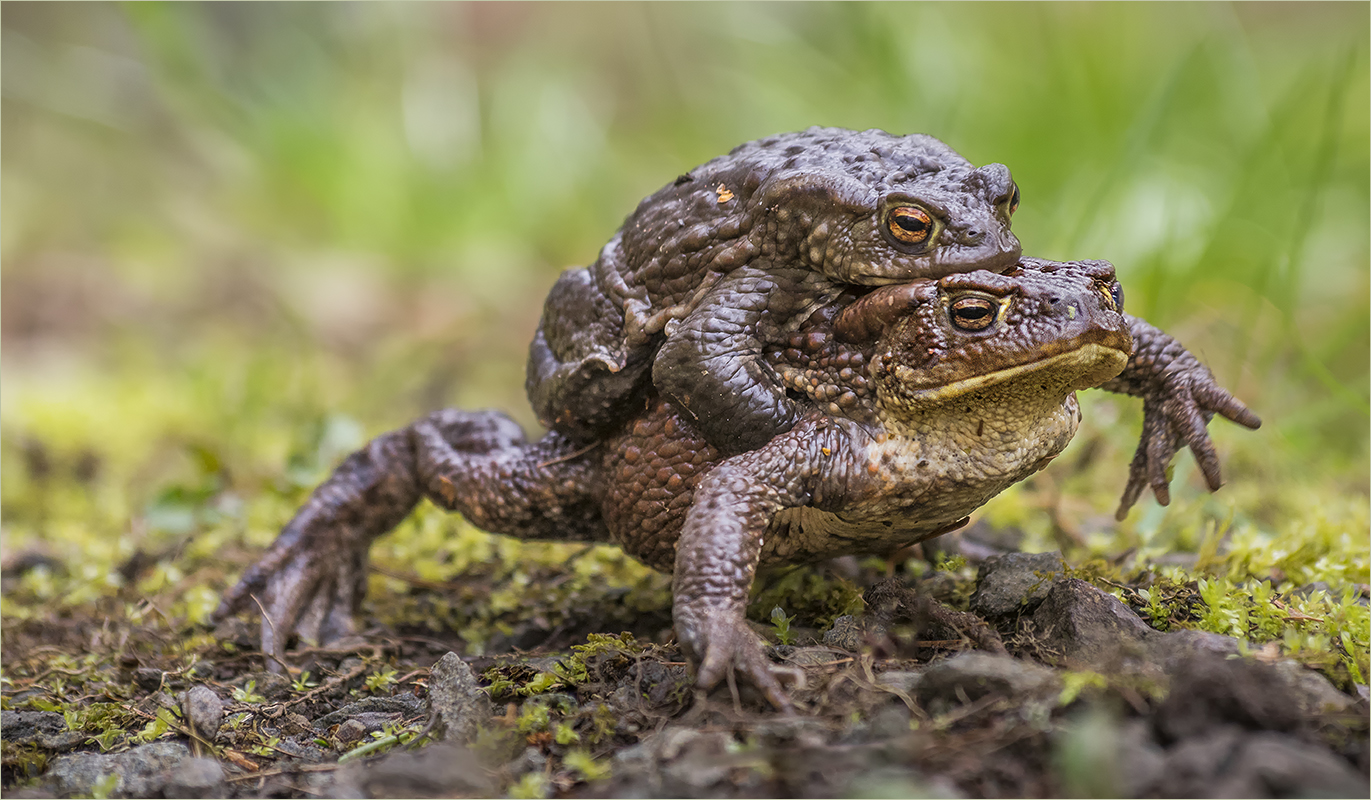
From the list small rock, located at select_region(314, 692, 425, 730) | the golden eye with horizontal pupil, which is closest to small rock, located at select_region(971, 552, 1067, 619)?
the golden eye with horizontal pupil

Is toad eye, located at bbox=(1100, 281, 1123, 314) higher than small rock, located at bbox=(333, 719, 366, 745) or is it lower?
higher

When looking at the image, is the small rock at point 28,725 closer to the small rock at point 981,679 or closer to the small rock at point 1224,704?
the small rock at point 981,679

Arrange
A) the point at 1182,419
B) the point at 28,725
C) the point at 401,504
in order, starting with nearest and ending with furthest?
1. the point at 28,725
2. the point at 1182,419
3. the point at 401,504

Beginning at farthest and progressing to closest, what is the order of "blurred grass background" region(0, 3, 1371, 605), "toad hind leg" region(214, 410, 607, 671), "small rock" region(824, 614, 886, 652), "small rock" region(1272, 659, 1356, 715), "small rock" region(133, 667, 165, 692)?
"blurred grass background" region(0, 3, 1371, 605) → "toad hind leg" region(214, 410, 607, 671) → "small rock" region(133, 667, 165, 692) → "small rock" region(824, 614, 886, 652) → "small rock" region(1272, 659, 1356, 715)

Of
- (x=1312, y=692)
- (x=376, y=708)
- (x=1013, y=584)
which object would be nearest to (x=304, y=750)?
(x=376, y=708)

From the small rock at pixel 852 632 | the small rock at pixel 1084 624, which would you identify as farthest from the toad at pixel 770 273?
the small rock at pixel 1084 624

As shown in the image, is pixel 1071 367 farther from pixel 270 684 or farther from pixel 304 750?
pixel 270 684

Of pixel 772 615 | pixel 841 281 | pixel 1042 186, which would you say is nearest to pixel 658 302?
pixel 841 281

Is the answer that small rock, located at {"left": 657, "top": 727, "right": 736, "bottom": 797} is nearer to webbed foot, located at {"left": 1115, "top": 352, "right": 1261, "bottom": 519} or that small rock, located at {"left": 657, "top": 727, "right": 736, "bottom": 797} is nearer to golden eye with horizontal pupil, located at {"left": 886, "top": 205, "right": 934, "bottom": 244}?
golden eye with horizontal pupil, located at {"left": 886, "top": 205, "right": 934, "bottom": 244}
